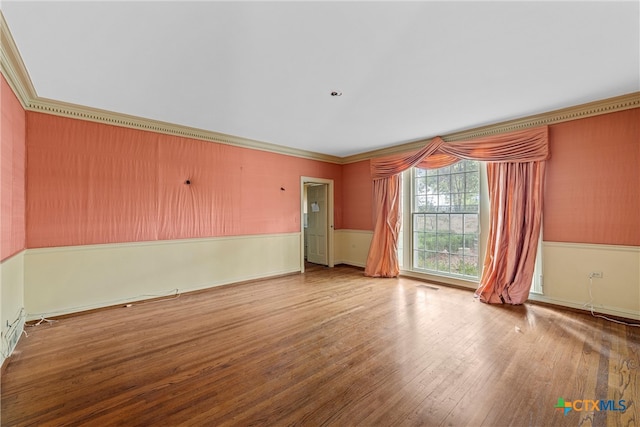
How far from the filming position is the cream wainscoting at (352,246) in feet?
20.7

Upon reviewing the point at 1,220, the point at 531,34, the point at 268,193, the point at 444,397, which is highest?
the point at 531,34

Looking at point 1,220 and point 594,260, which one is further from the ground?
point 1,220

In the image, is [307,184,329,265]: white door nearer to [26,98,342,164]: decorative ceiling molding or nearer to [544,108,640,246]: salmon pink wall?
[26,98,342,164]: decorative ceiling molding

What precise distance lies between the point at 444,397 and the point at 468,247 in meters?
3.26

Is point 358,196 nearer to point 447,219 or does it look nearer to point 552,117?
point 447,219

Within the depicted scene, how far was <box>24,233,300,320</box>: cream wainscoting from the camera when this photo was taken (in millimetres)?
3320

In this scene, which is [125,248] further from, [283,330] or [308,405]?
[308,405]

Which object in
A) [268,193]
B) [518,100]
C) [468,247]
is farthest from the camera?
[268,193]

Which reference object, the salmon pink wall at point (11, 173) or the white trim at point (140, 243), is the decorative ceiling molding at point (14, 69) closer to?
the salmon pink wall at point (11, 173)

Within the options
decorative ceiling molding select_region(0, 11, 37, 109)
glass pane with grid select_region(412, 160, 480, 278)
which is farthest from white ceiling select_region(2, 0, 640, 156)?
glass pane with grid select_region(412, 160, 480, 278)

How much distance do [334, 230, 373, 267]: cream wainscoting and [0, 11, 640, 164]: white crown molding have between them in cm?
222

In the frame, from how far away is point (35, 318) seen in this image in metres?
3.23

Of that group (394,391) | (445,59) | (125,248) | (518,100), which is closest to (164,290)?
(125,248)

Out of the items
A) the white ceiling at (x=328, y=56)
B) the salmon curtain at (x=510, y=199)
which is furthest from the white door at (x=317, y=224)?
the white ceiling at (x=328, y=56)
